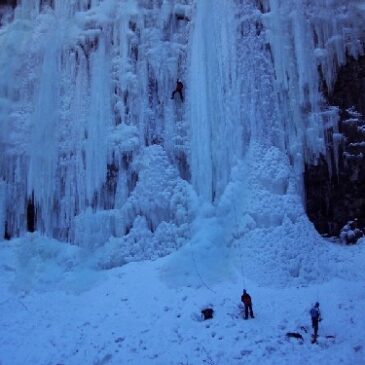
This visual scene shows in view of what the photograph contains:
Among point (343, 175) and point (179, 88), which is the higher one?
point (179, 88)

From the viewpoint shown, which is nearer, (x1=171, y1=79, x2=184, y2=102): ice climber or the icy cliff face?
the icy cliff face

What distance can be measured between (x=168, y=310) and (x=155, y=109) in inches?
318

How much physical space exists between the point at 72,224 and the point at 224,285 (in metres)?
6.50

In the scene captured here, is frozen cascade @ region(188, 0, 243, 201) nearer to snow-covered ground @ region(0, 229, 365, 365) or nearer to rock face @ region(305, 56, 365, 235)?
snow-covered ground @ region(0, 229, 365, 365)

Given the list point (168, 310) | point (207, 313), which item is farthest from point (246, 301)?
point (168, 310)

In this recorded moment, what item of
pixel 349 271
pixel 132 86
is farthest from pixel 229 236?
pixel 132 86

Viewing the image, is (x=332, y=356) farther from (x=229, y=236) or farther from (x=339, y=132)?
(x=339, y=132)

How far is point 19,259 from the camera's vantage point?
18844mm

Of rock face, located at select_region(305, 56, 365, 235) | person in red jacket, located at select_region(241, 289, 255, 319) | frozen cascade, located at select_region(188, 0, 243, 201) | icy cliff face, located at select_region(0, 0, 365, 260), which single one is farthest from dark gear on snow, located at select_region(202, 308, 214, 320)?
rock face, located at select_region(305, 56, 365, 235)

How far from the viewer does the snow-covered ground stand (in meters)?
13.1

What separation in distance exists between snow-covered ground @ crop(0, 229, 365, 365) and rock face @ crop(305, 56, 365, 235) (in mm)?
1240

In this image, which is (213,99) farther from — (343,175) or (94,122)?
(343,175)

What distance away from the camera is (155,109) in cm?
1991

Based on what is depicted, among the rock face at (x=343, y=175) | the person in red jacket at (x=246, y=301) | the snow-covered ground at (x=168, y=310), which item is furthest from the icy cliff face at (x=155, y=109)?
the person in red jacket at (x=246, y=301)
